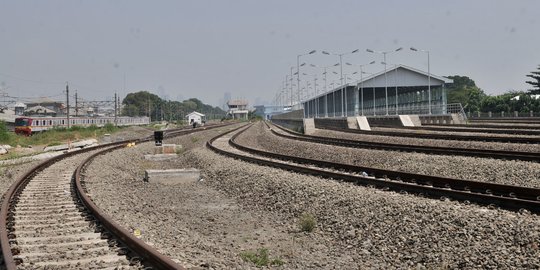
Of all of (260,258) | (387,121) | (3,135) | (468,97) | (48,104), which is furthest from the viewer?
(48,104)

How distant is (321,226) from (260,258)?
103 inches

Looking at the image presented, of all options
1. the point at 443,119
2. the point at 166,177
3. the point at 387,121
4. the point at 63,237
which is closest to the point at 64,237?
the point at 63,237

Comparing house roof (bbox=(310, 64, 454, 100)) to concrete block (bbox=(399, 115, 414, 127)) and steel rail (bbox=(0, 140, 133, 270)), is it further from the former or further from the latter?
steel rail (bbox=(0, 140, 133, 270))

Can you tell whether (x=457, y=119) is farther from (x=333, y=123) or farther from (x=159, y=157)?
(x=159, y=157)

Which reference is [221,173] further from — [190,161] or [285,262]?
[285,262]

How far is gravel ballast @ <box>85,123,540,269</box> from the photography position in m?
8.09

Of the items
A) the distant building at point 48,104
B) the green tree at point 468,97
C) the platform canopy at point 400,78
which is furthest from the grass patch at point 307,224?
the distant building at point 48,104

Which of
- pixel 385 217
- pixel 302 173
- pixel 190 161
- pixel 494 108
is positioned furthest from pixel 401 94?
pixel 385 217

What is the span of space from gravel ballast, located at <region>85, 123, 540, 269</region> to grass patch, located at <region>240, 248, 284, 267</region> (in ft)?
0.45

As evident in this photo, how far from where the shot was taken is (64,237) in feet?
29.7

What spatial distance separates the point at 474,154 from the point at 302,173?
19.2 ft

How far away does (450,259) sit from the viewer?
7.85m

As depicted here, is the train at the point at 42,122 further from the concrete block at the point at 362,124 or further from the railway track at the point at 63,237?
the railway track at the point at 63,237

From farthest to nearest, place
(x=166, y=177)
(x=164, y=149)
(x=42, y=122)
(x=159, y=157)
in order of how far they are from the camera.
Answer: (x=42, y=122) < (x=164, y=149) < (x=159, y=157) < (x=166, y=177)
